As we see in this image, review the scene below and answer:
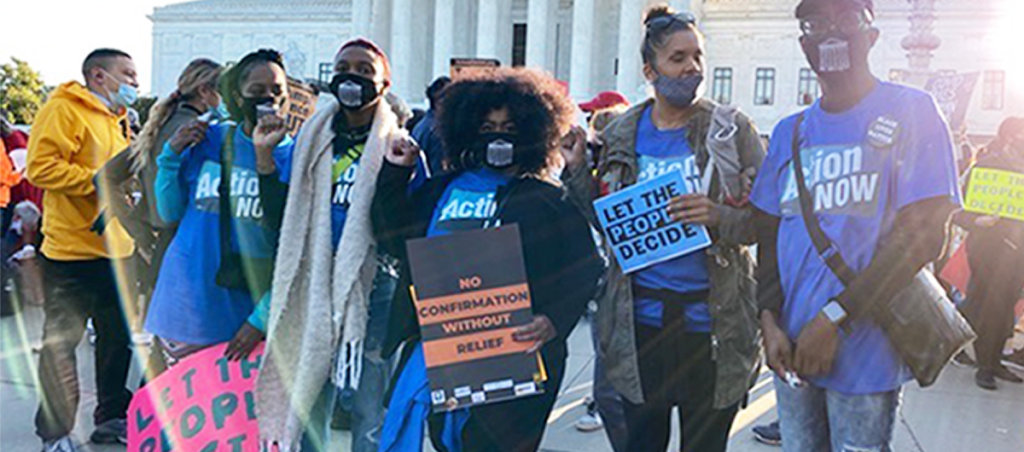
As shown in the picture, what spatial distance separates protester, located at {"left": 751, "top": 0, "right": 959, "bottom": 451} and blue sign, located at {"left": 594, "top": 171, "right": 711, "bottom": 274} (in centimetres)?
43

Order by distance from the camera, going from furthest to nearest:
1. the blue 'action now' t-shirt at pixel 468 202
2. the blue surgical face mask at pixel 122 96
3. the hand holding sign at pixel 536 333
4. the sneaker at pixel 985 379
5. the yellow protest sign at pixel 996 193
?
the sneaker at pixel 985 379
the yellow protest sign at pixel 996 193
the blue surgical face mask at pixel 122 96
the blue 'action now' t-shirt at pixel 468 202
the hand holding sign at pixel 536 333

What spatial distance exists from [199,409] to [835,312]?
2.54 meters

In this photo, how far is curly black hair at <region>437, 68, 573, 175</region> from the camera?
10.0 feet

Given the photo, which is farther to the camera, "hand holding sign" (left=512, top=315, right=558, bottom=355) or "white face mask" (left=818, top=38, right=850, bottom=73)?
"hand holding sign" (left=512, top=315, right=558, bottom=355)

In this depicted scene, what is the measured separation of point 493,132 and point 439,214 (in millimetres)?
371

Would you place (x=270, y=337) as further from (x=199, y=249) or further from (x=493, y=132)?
(x=493, y=132)

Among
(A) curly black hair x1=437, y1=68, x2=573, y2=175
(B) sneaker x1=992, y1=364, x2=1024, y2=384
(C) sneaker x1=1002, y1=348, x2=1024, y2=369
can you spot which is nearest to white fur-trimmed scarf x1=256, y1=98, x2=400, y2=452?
(A) curly black hair x1=437, y1=68, x2=573, y2=175

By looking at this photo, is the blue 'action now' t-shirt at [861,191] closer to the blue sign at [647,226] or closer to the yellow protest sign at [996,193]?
the blue sign at [647,226]

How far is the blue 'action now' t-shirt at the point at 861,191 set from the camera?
239 cm

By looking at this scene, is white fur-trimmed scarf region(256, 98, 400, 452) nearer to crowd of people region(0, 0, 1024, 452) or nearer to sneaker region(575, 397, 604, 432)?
crowd of people region(0, 0, 1024, 452)

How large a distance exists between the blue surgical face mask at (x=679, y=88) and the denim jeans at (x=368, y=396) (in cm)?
145

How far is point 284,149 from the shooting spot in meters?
3.74

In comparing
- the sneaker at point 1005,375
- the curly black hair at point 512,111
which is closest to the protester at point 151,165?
the curly black hair at point 512,111

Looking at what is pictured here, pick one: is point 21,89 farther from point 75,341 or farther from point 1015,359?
point 1015,359
